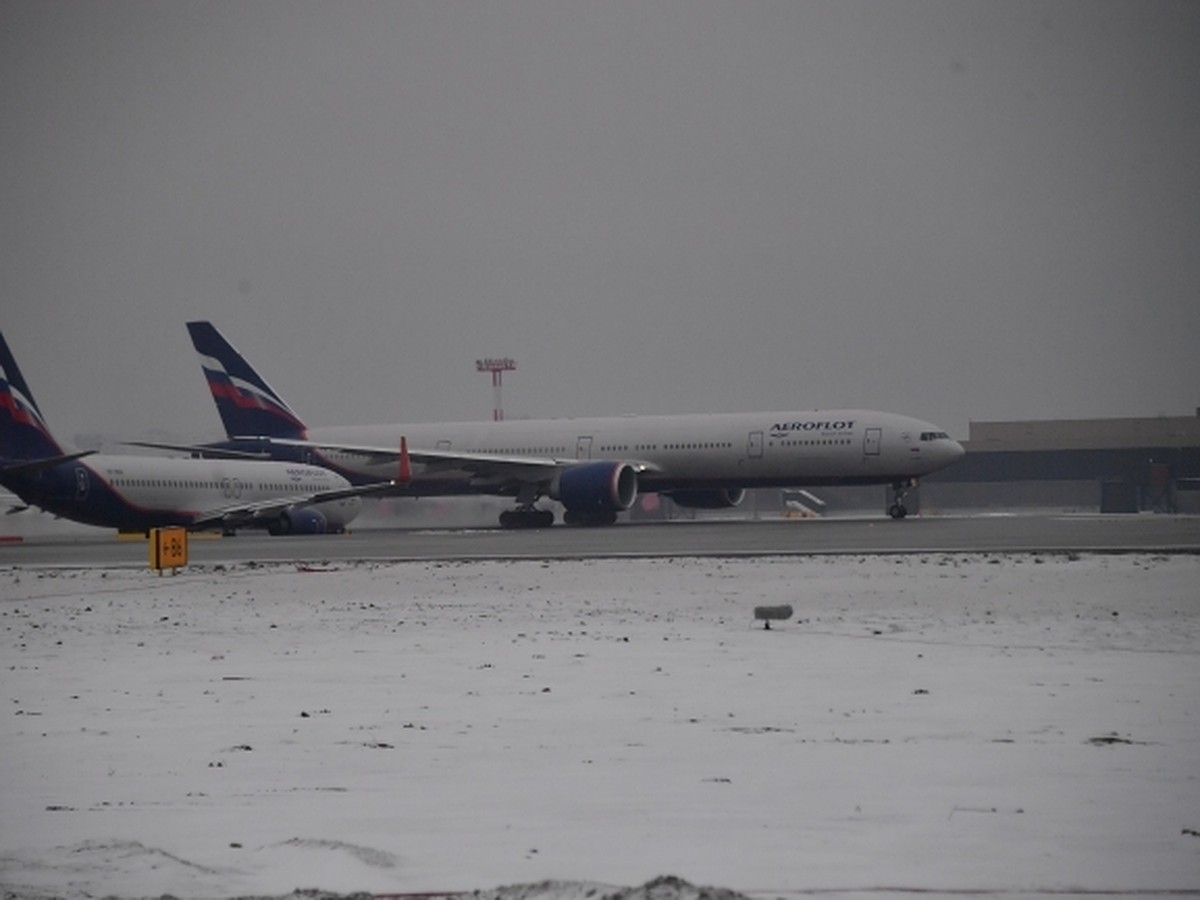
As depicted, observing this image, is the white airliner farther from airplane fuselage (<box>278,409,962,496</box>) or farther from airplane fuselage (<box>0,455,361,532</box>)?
airplane fuselage (<box>278,409,962,496</box>)

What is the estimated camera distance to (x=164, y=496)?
5000 centimetres

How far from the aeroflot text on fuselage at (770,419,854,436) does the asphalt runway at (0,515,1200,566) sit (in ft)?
15.4

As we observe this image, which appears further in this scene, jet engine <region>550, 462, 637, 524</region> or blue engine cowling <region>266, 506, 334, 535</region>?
jet engine <region>550, 462, 637, 524</region>

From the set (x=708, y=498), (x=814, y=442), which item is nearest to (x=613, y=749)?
(x=814, y=442)

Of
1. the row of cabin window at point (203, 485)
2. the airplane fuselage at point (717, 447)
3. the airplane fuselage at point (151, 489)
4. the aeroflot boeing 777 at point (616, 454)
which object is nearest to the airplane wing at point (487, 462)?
the aeroflot boeing 777 at point (616, 454)

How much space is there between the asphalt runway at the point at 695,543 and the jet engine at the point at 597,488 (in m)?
3.59

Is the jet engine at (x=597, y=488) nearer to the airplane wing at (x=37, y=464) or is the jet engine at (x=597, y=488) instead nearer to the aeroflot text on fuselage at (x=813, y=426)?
the aeroflot text on fuselage at (x=813, y=426)

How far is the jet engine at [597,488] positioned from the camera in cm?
5288

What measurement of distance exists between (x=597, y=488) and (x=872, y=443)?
369 inches

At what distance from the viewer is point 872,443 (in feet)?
171

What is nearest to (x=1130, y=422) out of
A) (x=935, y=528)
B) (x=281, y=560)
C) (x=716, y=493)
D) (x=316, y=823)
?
(x=716, y=493)

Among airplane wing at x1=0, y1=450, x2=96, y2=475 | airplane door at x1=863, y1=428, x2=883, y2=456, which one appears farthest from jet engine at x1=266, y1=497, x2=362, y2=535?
airplane door at x1=863, y1=428, x2=883, y2=456

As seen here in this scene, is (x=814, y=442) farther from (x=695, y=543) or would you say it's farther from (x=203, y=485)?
(x=203, y=485)

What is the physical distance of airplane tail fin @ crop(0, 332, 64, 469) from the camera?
1889 inches
